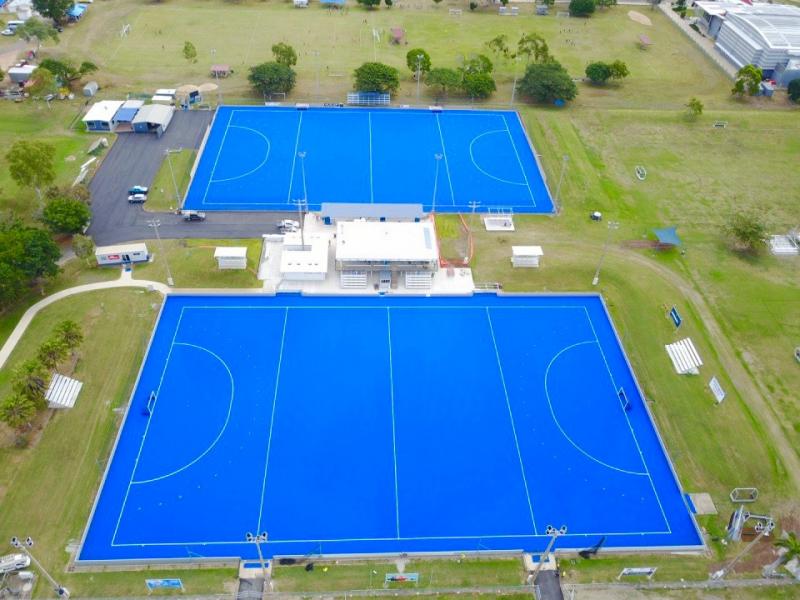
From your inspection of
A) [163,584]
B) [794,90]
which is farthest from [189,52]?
[794,90]

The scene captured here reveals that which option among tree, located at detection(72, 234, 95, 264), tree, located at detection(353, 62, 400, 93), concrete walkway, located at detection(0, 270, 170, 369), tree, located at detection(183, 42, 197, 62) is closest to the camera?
concrete walkway, located at detection(0, 270, 170, 369)

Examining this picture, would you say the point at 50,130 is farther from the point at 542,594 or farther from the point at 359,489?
the point at 542,594

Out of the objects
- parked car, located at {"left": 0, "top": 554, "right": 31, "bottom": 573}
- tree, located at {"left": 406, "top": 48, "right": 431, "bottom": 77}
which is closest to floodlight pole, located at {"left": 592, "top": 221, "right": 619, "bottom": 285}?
tree, located at {"left": 406, "top": 48, "right": 431, "bottom": 77}

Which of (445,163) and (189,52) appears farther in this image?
(189,52)

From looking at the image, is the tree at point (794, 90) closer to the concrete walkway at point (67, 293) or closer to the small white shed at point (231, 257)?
the small white shed at point (231, 257)

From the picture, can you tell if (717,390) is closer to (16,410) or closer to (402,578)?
(402,578)

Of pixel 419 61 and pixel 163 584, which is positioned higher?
pixel 419 61

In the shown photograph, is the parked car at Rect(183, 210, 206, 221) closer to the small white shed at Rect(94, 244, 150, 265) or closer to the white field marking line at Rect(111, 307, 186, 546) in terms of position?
the small white shed at Rect(94, 244, 150, 265)

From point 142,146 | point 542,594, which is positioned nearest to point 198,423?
point 542,594
